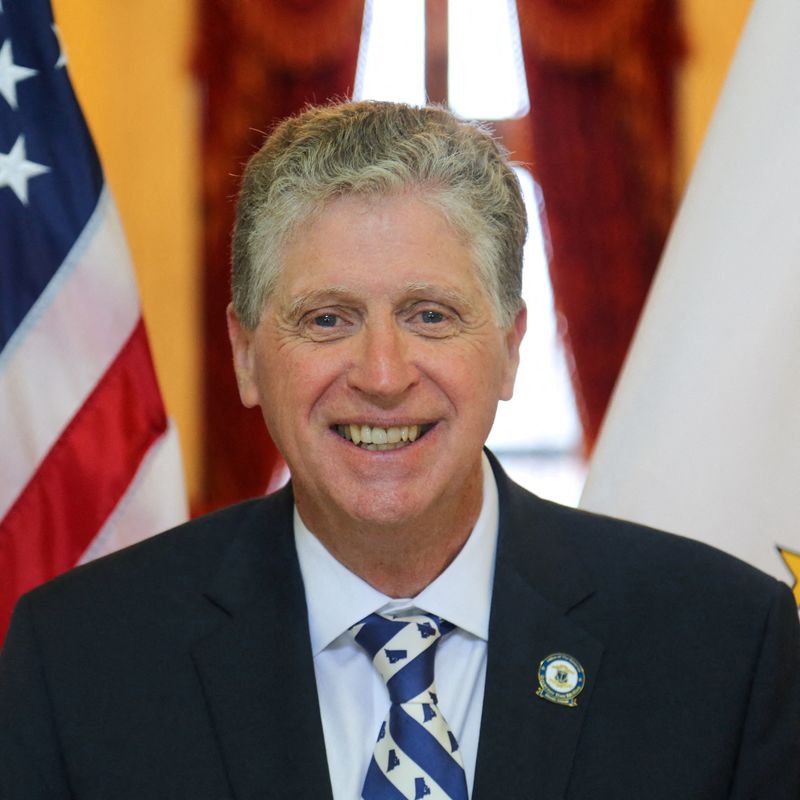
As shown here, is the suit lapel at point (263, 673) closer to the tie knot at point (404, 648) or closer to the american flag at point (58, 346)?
the tie knot at point (404, 648)

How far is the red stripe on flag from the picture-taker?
8.71 feet

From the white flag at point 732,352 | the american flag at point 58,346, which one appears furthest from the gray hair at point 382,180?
the american flag at point 58,346

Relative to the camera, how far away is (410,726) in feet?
5.85

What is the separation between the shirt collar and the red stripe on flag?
2.81ft

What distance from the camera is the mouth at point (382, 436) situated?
1.83 metres

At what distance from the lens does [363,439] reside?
1842 millimetres

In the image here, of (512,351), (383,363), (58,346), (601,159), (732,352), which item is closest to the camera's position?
(383,363)

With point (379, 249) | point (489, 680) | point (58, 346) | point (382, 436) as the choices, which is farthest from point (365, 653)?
point (58, 346)

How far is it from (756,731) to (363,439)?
70 centimetres

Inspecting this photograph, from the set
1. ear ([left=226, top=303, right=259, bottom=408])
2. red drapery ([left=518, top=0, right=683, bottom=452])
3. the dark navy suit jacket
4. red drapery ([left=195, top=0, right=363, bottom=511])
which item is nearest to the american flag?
the dark navy suit jacket

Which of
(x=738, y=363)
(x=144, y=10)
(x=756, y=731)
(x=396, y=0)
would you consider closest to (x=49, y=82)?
(x=144, y=10)

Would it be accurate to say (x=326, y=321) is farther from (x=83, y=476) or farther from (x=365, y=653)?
(x=83, y=476)

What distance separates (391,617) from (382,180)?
65 centimetres

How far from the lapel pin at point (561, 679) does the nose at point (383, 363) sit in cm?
45
